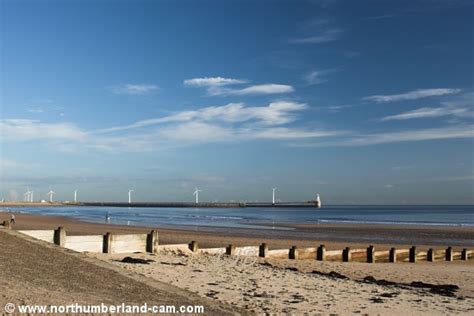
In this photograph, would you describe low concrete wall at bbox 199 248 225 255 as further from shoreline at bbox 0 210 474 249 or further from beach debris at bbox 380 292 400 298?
shoreline at bbox 0 210 474 249

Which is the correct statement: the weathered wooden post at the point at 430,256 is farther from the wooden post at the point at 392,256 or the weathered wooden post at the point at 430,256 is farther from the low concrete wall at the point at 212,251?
the low concrete wall at the point at 212,251

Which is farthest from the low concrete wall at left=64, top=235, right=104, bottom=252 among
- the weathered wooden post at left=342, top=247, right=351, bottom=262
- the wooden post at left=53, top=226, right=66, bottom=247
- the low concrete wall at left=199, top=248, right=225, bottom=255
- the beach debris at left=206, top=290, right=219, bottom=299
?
the weathered wooden post at left=342, top=247, right=351, bottom=262

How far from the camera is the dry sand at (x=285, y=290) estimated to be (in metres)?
10.2

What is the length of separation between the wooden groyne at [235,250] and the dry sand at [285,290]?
2.93 feet

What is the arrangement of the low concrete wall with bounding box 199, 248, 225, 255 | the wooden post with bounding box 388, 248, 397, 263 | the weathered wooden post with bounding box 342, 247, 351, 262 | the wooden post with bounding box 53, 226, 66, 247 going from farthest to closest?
the wooden post with bounding box 388, 248, 397, 263
the weathered wooden post with bounding box 342, 247, 351, 262
the low concrete wall with bounding box 199, 248, 225, 255
the wooden post with bounding box 53, 226, 66, 247

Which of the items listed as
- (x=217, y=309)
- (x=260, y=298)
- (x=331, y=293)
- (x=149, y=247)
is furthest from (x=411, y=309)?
(x=149, y=247)

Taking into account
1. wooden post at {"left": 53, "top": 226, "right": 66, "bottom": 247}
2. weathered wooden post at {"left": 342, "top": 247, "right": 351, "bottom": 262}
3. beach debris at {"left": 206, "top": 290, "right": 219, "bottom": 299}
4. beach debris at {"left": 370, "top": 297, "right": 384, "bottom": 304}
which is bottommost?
weathered wooden post at {"left": 342, "top": 247, "right": 351, "bottom": 262}

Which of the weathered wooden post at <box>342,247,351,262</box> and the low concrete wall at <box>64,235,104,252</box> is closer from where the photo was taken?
the low concrete wall at <box>64,235,104,252</box>

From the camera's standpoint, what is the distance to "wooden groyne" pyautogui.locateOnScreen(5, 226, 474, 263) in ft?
52.9

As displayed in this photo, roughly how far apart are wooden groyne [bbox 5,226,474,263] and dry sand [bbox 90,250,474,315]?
89 centimetres

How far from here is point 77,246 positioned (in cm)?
1638

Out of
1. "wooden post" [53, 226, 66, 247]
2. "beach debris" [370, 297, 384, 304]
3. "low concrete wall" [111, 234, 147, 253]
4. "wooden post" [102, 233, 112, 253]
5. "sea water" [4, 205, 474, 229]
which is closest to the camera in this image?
"beach debris" [370, 297, 384, 304]

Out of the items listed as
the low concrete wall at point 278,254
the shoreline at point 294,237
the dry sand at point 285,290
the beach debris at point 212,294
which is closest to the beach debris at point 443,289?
the dry sand at point 285,290

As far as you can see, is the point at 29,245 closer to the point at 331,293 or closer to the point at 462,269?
the point at 331,293
